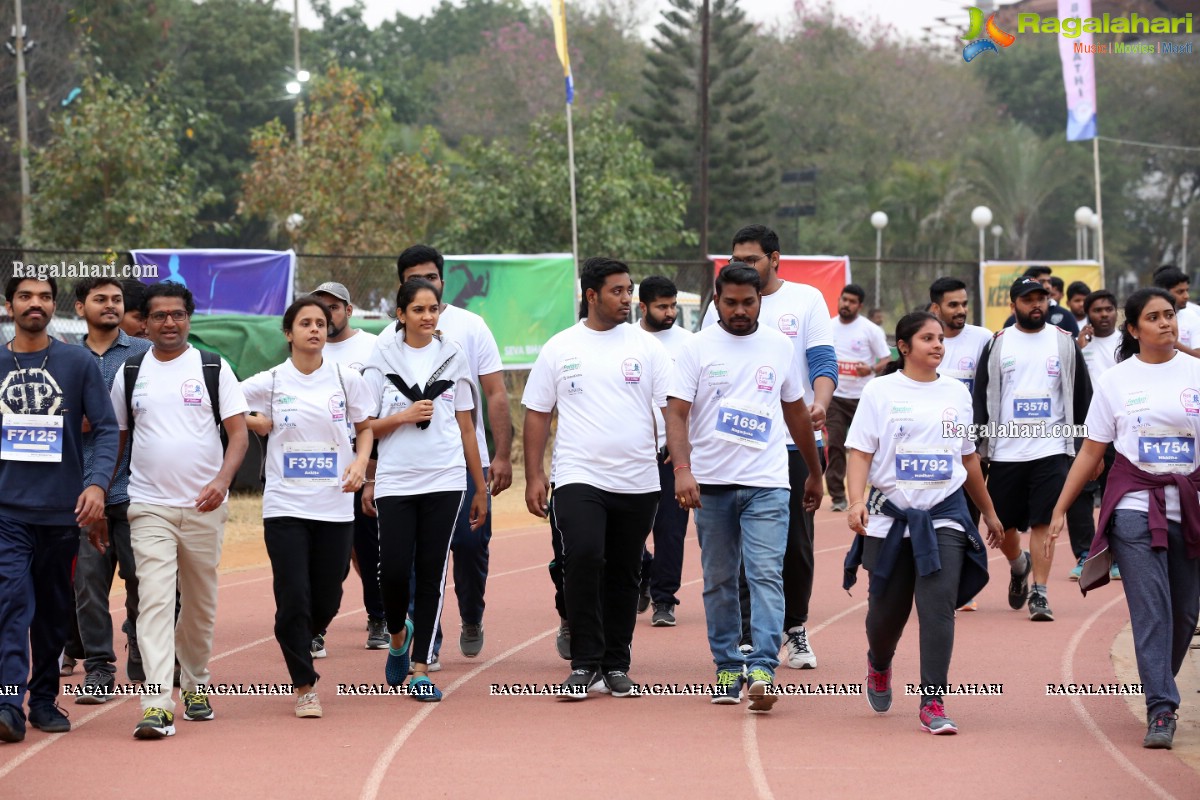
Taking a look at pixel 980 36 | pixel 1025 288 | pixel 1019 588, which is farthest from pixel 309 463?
pixel 980 36

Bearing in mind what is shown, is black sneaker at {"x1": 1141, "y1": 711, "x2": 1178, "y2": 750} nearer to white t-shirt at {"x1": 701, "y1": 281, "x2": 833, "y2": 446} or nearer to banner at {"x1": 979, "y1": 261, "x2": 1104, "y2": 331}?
white t-shirt at {"x1": 701, "y1": 281, "x2": 833, "y2": 446}

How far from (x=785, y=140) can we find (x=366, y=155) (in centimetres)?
3256

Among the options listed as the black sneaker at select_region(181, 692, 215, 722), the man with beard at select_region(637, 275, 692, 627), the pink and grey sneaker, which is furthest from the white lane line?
the black sneaker at select_region(181, 692, 215, 722)

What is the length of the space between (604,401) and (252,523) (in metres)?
9.31

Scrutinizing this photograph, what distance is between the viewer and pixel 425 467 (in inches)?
307

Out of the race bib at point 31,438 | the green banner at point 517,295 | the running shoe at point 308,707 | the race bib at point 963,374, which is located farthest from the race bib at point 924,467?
the green banner at point 517,295

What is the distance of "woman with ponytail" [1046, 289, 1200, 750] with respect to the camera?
7.00m

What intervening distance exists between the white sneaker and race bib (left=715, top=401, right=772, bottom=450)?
5.12 ft

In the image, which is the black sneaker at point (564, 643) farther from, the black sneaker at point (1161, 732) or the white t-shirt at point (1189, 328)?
the white t-shirt at point (1189, 328)

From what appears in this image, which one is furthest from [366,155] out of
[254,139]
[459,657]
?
[459,657]

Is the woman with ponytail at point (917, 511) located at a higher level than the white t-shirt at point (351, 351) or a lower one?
lower

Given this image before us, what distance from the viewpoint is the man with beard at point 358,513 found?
916cm

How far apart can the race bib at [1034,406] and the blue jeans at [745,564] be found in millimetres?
3409

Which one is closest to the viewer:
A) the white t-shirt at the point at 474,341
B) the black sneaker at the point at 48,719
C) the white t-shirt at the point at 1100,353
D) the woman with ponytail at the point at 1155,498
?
the woman with ponytail at the point at 1155,498
